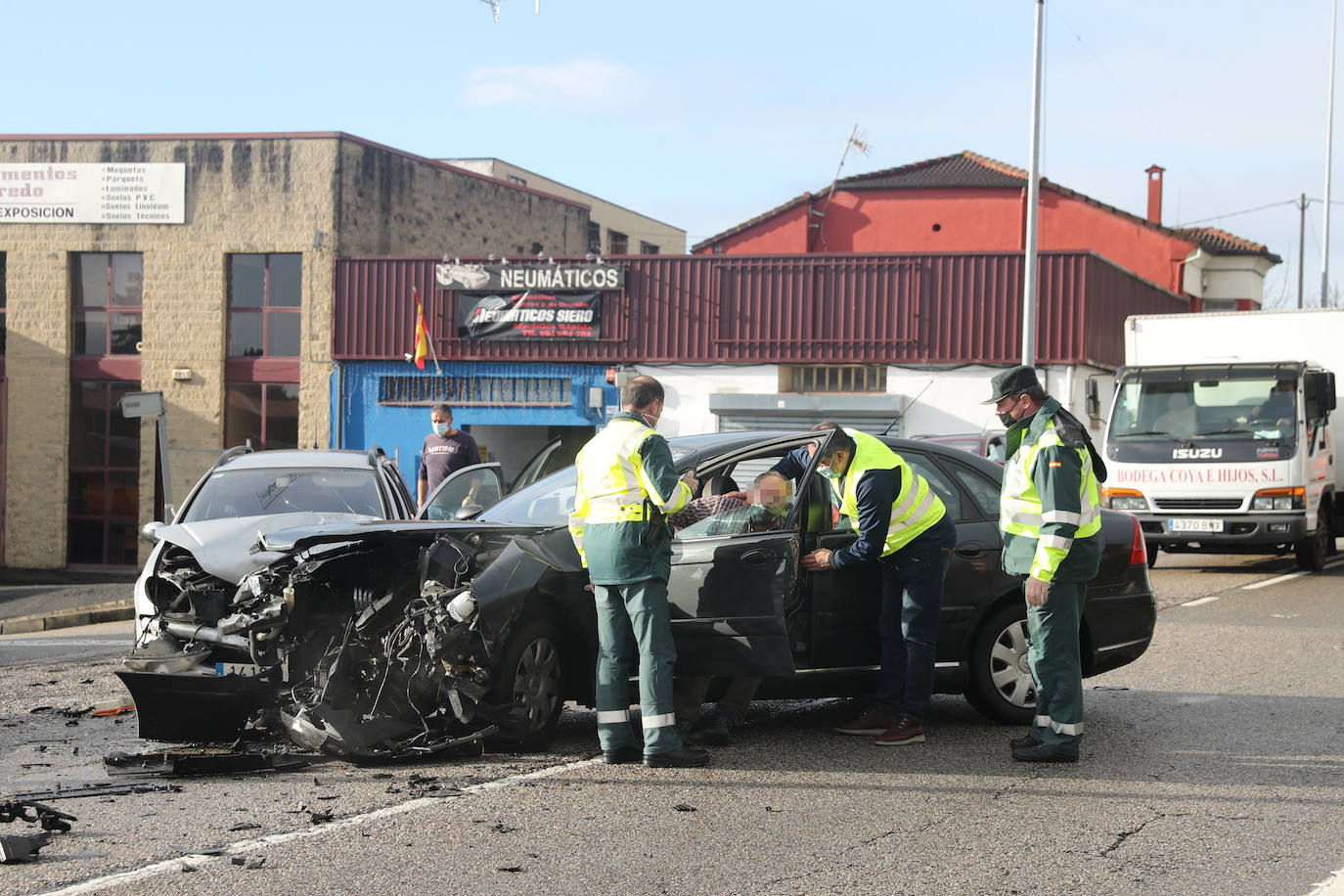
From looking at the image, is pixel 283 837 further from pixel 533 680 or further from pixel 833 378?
pixel 833 378

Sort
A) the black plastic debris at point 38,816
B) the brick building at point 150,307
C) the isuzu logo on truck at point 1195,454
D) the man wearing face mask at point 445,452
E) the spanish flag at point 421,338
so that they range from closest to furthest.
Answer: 1. the black plastic debris at point 38,816
2. the man wearing face mask at point 445,452
3. the isuzu logo on truck at point 1195,454
4. the spanish flag at point 421,338
5. the brick building at point 150,307

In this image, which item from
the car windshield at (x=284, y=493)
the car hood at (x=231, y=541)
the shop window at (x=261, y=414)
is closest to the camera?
the car hood at (x=231, y=541)

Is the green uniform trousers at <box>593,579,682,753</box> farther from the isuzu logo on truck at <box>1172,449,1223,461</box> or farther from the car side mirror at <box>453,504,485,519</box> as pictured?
→ the isuzu logo on truck at <box>1172,449,1223,461</box>

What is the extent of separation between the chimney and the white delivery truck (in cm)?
2556

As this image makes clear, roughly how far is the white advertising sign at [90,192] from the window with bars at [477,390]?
5.83m

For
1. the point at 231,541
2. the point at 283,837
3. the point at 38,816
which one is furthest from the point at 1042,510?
the point at 38,816

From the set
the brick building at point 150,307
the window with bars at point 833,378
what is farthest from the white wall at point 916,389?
the brick building at point 150,307

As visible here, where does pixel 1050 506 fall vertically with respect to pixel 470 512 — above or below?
above

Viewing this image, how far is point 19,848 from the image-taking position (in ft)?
15.5

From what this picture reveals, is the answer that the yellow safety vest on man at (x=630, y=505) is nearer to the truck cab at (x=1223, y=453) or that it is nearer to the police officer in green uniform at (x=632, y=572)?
the police officer in green uniform at (x=632, y=572)

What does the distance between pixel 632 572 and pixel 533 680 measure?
31.2 inches

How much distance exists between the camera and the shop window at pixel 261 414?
27938 millimetres

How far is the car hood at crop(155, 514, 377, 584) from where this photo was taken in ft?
23.0

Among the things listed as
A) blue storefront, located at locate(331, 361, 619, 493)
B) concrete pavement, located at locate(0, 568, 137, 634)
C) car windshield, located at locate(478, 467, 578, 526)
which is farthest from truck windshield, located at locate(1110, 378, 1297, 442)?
blue storefront, located at locate(331, 361, 619, 493)
